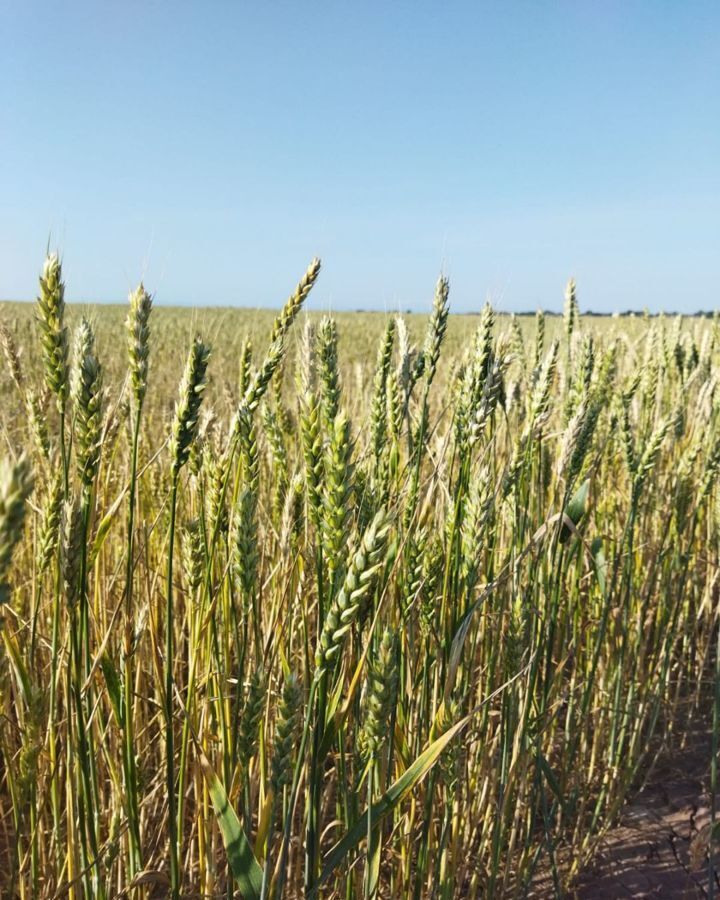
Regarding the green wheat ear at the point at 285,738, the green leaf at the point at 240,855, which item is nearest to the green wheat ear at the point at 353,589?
the green wheat ear at the point at 285,738

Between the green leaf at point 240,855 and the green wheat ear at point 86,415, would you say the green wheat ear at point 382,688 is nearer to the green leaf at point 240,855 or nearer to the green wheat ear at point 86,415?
the green leaf at point 240,855

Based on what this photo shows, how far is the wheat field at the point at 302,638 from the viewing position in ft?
2.79

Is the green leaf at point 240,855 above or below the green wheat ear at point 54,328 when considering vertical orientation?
A: below

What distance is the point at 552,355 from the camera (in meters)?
1.58

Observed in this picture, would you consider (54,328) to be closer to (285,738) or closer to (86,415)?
(86,415)

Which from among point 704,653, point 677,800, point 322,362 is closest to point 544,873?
point 677,800

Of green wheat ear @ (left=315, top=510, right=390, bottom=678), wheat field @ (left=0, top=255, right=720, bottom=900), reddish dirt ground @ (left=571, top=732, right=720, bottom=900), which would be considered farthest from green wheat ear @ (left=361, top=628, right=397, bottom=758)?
reddish dirt ground @ (left=571, top=732, right=720, bottom=900)

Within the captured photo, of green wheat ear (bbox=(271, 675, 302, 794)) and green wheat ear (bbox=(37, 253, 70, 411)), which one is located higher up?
green wheat ear (bbox=(37, 253, 70, 411))

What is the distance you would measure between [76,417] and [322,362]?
0.41 meters

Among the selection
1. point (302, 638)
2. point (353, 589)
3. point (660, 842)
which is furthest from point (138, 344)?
A: point (660, 842)

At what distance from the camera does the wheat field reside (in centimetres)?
85

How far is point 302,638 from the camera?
4.07 ft

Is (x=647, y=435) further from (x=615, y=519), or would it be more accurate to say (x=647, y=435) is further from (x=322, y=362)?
(x=322, y=362)

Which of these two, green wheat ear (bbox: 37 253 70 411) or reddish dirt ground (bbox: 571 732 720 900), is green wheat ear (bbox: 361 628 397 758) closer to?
green wheat ear (bbox: 37 253 70 411)
